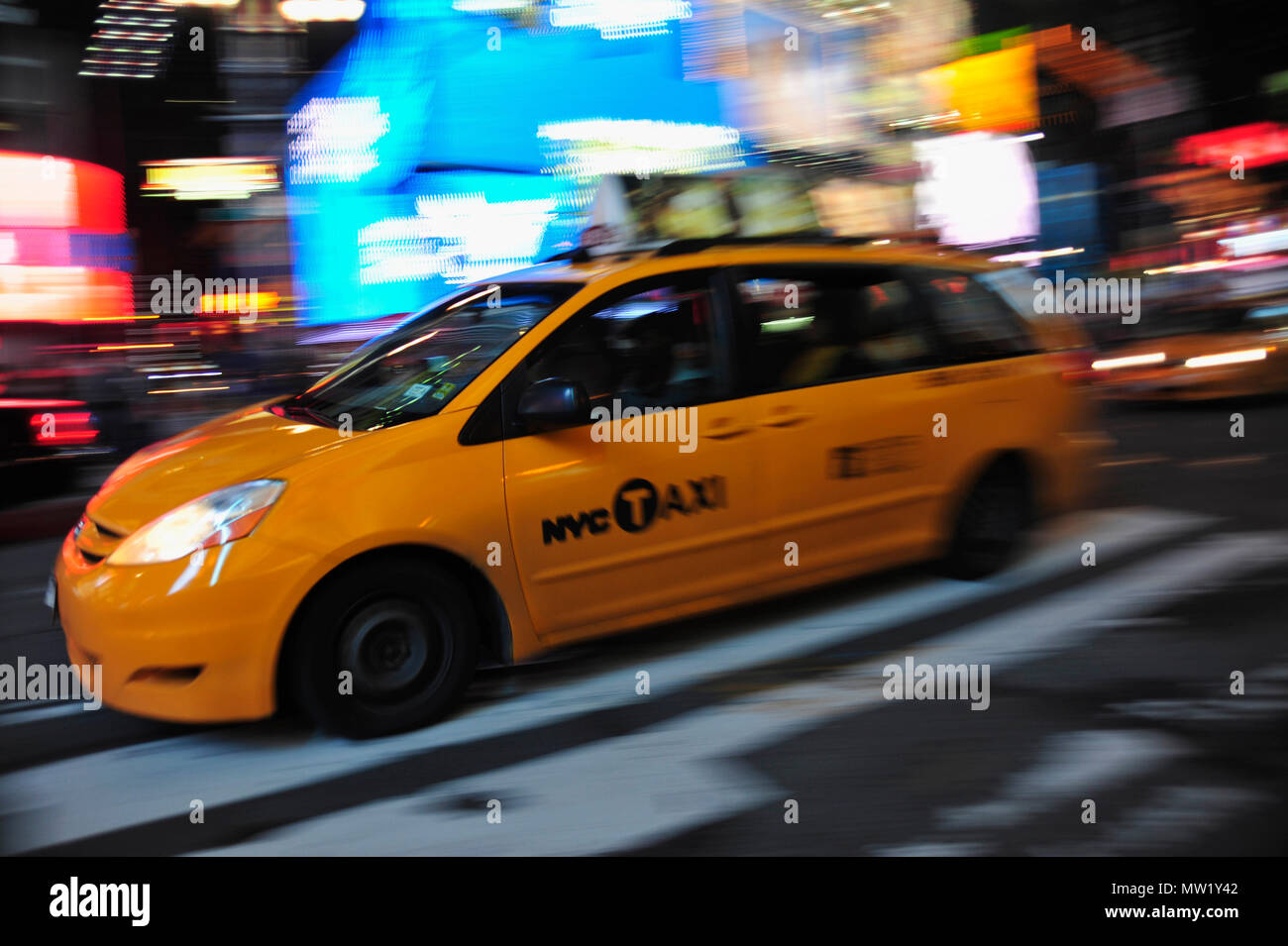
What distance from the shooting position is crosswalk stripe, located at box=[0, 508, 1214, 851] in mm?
3457

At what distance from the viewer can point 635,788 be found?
346cm

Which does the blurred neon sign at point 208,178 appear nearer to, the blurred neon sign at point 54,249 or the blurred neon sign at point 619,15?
the blurred neon sign at point 54,249

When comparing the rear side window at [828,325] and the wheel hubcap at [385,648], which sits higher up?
the rear side window at [828,325]

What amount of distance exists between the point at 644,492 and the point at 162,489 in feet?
5.51

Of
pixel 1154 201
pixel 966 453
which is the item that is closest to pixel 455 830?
pixel 966 453

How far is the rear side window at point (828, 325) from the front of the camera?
177 inches

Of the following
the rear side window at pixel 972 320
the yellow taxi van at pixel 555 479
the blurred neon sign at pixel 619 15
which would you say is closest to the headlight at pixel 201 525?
the yellow taxi van at pixel 555 479

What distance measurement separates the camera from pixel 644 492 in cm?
412

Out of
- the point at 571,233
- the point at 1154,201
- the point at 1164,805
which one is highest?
the point at 1154,201

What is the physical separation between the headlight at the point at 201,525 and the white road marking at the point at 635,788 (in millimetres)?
934

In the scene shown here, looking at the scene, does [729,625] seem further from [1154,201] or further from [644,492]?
[1154,201]

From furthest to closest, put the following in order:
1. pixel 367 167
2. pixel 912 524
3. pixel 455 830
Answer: pixel 367 167, pixel 912 524, pixel 455 830

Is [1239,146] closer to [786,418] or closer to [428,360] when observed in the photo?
[786,418]

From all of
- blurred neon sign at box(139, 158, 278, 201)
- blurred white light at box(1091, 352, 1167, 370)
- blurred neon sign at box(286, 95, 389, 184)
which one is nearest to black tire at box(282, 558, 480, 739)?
blurred white light at box(1091, 352, 1167, 370)
